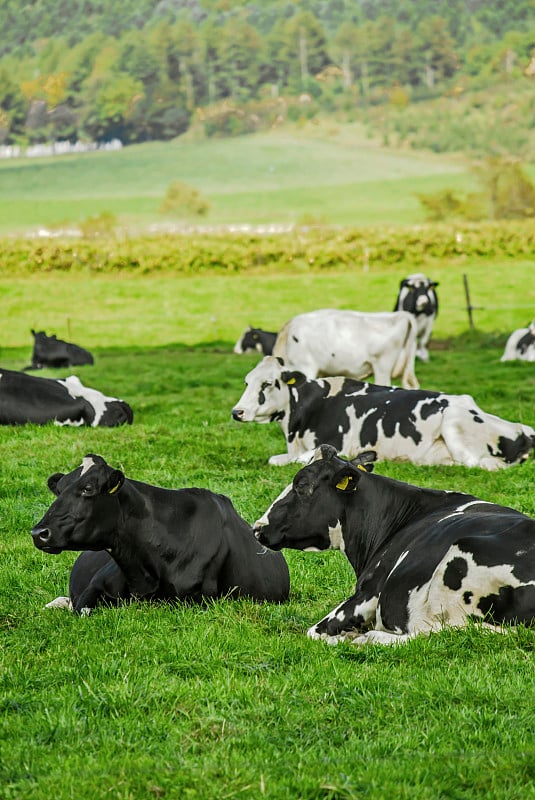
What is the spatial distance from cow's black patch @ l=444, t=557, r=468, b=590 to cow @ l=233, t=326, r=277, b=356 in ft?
64.5

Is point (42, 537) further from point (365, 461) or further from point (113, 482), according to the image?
Result: point (365, 461)

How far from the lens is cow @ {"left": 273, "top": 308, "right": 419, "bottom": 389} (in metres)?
18.2

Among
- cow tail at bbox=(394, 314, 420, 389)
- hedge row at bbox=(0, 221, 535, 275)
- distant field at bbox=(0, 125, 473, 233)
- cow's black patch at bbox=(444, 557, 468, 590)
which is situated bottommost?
distant field at bbox=(0, 125, 473, 233)

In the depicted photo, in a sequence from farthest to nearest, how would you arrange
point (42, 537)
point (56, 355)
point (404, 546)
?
point (56, 355) → point (404, 546) → point (42, 537)

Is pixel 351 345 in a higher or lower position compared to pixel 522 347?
higher

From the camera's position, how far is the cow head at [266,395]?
13.4 meters

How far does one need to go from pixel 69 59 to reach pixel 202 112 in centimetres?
3481

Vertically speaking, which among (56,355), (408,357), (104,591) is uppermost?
(104,591)

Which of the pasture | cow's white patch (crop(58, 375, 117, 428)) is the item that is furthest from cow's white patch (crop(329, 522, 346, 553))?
cow's white patch (crop(58, 375, 117, 428))

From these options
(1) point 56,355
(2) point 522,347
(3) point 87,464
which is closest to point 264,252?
(1) point 56,355

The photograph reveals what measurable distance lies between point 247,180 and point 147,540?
13540 centimetres

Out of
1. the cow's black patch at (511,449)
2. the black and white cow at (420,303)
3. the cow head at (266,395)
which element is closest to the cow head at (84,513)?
the cow head at (266,395)

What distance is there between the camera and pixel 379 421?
13.2m

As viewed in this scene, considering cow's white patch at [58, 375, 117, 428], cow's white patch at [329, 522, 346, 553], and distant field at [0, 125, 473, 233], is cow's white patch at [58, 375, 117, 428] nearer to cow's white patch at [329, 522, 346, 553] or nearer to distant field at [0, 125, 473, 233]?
cow's white patch at [329, 522, 346, 553]
